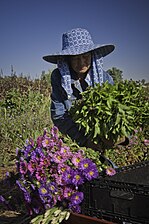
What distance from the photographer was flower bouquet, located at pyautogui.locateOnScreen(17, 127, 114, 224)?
1.40 m

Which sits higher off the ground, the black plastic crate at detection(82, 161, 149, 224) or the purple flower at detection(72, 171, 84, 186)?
the purple flower at detection(72, 171, 84, 186)

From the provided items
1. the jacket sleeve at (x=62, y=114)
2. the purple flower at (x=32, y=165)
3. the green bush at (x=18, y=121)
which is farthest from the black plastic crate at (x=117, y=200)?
the green bush at (x=18, y=121)

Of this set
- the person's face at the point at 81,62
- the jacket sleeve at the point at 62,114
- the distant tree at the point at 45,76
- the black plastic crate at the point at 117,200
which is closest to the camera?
the black plastic crate at the point at 117,200

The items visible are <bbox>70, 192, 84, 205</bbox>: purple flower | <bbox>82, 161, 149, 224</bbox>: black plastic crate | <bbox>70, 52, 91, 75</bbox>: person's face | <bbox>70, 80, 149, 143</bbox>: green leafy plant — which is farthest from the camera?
<bbox>70, 52, 91, 75</bbox>: person's face

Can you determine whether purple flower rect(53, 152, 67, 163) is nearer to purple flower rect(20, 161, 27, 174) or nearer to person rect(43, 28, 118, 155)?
purple flower rect(20, 161, 27, 174)

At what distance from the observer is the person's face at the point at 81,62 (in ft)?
7.31

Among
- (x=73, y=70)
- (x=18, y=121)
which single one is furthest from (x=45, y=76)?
(x=73, y=70)

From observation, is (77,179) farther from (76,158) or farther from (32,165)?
(32,165)

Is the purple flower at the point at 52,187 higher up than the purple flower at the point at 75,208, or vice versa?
the purple flower at the point at 52,187

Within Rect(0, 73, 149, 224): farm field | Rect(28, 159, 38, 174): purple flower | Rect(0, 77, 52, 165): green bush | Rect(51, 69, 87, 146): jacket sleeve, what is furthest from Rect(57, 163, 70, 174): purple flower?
Rect(0, 77, 52, 165): green bush

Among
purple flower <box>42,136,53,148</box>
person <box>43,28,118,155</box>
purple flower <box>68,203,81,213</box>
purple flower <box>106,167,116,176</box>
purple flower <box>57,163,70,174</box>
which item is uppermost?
person <box>43,28,118,155</box>

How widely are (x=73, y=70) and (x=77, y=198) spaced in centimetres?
119

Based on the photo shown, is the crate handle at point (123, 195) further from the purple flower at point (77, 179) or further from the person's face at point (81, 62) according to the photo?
the person's face at point (81, 62)

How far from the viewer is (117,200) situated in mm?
1269
